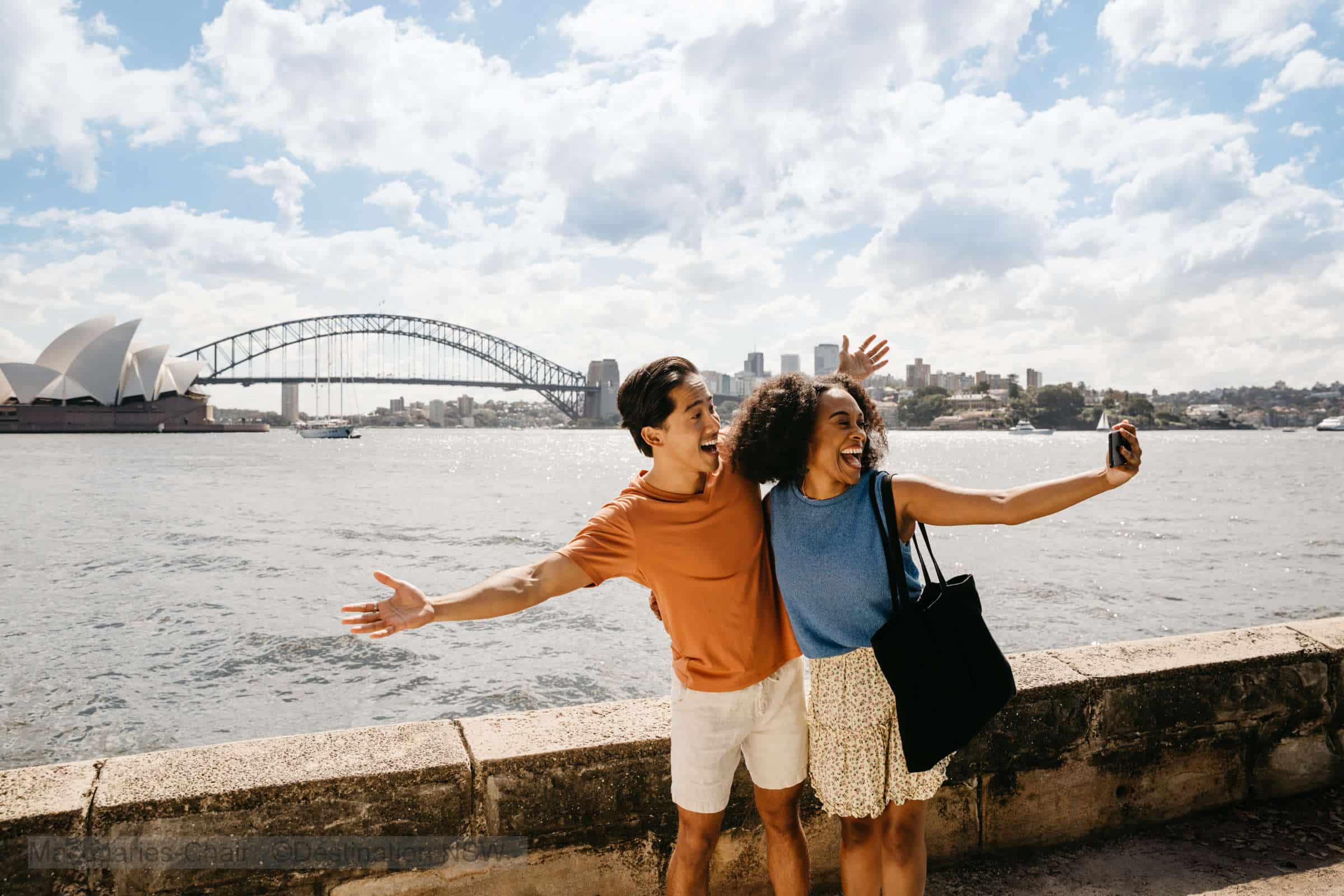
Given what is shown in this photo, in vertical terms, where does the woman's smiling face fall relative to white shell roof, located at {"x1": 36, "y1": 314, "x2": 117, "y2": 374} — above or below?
below

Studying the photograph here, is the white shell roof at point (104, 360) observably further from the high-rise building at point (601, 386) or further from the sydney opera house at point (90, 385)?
the high-rise building at point (601, 386)

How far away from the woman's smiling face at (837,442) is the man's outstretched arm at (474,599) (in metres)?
0.51

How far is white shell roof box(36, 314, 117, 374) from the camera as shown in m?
67.0

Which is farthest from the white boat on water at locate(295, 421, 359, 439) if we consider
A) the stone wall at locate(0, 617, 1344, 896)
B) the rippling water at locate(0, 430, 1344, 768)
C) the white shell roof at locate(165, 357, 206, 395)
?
the stone wall at locate(0, 617, 1344, 896)

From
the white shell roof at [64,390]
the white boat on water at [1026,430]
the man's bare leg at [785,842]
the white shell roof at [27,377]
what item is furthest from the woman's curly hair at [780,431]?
the white boat on water at [1026,430]

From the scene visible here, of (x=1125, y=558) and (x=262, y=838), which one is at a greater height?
(x=262, y=838)

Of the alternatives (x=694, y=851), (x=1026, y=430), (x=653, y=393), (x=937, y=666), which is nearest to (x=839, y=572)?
(x=937, y=666)

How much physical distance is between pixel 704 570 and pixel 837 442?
358 mm

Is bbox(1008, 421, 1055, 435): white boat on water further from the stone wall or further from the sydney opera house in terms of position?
the stone wall

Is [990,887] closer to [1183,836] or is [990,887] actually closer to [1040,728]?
[1040,728]

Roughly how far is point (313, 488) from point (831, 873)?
29.7m

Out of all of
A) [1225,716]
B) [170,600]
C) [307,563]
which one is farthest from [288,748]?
[307,563]

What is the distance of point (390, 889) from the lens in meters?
1.79

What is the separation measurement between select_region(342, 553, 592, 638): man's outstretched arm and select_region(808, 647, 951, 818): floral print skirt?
54 cm
